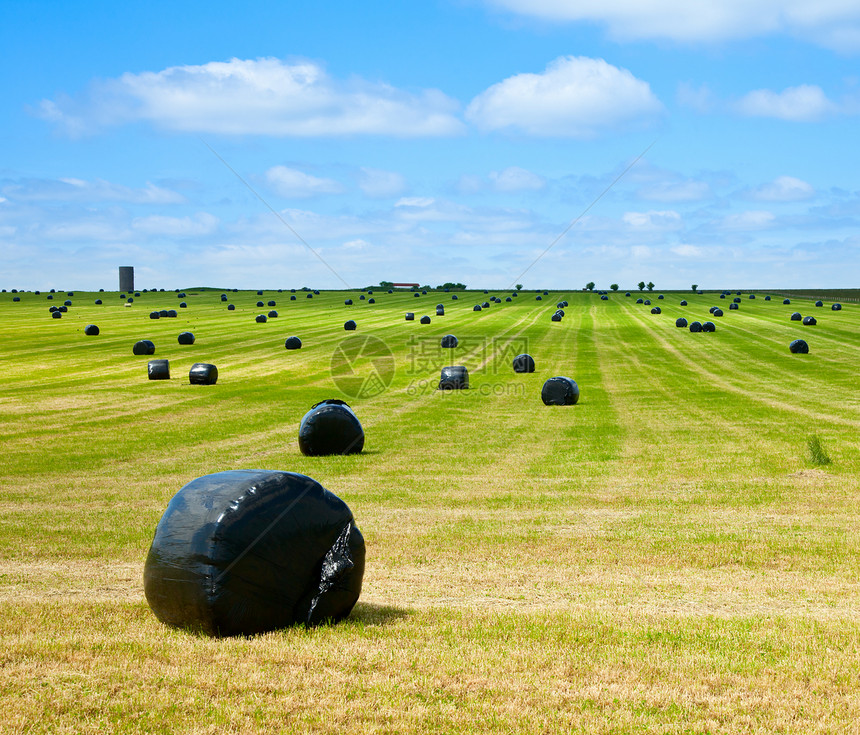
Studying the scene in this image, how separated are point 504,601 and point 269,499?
12.5ft

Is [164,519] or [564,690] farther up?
[164,519]

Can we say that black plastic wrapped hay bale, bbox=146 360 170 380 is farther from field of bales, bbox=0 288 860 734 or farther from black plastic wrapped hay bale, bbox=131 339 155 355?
black plastic wrapped hay bale, bbox=131 339 155 355

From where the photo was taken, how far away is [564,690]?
335 inches

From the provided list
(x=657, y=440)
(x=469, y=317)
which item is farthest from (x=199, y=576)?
(x=469, y=317)

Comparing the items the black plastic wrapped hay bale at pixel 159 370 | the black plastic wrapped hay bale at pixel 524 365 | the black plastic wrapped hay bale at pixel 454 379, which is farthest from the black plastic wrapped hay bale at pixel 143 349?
the black plastic wrapped hay bale at pixel 524 365

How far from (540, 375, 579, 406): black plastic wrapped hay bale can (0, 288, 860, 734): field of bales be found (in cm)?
98

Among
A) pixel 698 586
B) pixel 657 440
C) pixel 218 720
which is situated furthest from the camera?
pixel 657 440

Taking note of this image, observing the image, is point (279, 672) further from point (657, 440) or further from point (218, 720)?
point (657, 440)

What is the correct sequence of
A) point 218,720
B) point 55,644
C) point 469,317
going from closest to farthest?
point 218,720 → point 55,644 → point 469,317

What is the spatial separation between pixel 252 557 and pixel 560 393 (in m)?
29.2

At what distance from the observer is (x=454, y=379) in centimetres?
4425

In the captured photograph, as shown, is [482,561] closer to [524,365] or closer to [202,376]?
[202,376]

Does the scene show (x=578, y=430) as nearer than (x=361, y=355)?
Yes

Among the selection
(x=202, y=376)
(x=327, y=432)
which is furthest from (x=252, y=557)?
(x=202, y=376)
